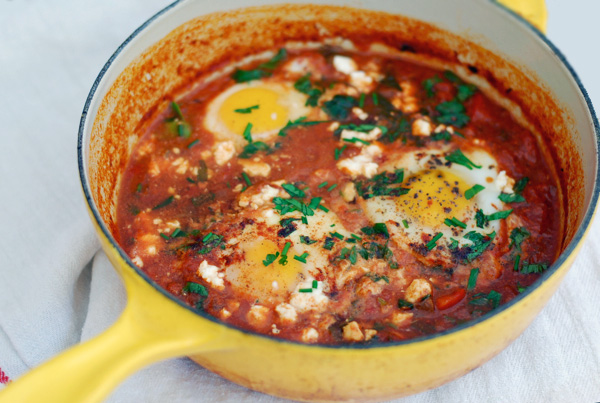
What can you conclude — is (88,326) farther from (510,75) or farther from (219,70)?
(510,75)

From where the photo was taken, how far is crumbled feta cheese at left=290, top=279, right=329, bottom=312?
1.88 m

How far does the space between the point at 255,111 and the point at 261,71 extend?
268mm

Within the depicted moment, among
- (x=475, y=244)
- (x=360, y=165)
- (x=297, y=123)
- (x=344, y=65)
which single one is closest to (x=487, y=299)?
(x=475, y=244)

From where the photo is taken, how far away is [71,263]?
7.62 feet

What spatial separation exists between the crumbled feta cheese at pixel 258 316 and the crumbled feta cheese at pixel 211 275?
13 cm

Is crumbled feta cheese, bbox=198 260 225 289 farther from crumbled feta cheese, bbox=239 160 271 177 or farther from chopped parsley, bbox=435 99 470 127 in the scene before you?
chopped parsley, bbox=435 99 470 127

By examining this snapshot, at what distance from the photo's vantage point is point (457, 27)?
8.20 ft

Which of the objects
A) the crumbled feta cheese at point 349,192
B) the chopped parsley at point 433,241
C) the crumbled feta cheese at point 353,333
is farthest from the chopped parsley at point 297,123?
the crumbled feta cheese at point 353,333

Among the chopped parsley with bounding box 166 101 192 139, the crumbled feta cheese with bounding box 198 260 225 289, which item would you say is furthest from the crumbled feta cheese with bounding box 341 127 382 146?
the crumbled feta cheese with bounding box 198 260 225 289

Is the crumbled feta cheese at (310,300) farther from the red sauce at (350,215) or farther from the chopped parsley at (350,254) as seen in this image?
the chopped parsley at (350,254)

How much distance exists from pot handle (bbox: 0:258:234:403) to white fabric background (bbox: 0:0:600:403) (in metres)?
0.58

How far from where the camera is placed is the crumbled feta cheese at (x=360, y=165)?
2232 millimetres

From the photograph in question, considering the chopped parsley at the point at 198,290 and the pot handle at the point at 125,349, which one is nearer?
the pot handle at the point at 125,349

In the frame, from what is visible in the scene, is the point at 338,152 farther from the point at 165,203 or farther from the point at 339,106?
the point at 165,203
